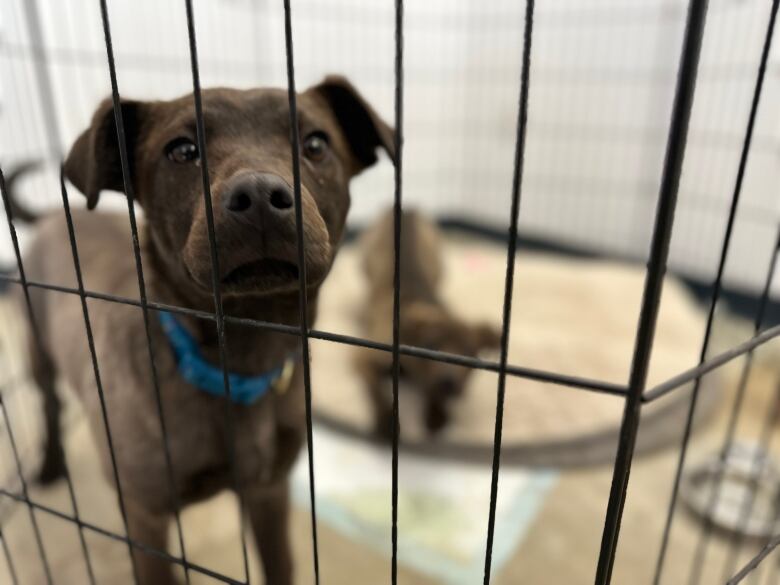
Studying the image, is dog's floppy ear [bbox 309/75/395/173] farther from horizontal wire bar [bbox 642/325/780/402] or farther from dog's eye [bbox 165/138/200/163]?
horizontal wire bar [bbox 642/325/780/402]

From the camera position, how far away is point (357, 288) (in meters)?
2.90

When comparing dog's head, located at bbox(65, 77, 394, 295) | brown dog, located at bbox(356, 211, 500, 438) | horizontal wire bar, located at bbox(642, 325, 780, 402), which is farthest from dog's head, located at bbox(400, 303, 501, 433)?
horizontal wire bar, located at bbox(642, 325, 780, 402)

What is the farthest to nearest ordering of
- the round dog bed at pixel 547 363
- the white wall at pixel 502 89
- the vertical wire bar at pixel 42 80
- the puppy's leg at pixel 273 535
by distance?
1. the white wall at pixel 502 89
2. the vertical wire bar at pixel 42 80
3. the round dog bed at pixel 547 363
4. the puppy's leg at pixel 273 535

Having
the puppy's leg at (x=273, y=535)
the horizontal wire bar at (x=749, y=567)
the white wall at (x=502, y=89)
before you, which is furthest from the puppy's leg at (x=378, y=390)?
the white wall at (x=502, y=89)

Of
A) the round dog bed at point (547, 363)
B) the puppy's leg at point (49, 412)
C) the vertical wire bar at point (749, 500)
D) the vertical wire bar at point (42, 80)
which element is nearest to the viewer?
the vertical wire bar at point (749, 500)

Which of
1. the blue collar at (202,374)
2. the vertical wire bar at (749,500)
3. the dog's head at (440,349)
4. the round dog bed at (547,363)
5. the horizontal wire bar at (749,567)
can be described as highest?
the blue collar at (202,374)

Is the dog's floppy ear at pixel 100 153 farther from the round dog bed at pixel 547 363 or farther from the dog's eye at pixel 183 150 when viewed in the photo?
the round dog bed at pixel 547 363

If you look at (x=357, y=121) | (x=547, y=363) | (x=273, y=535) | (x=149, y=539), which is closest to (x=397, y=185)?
(x=357, y=121)

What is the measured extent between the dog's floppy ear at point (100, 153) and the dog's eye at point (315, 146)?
26cm

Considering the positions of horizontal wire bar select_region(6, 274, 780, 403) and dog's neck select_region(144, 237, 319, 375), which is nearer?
horizontal wire bar select_region(6, 274, 780, 403)

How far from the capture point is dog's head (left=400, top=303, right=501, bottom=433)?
171 centimetres

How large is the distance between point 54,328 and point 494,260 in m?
2.49

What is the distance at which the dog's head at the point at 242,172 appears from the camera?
25.2 inches

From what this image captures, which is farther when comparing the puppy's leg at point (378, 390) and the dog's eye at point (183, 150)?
the puppy's leg at point (378, 390)
